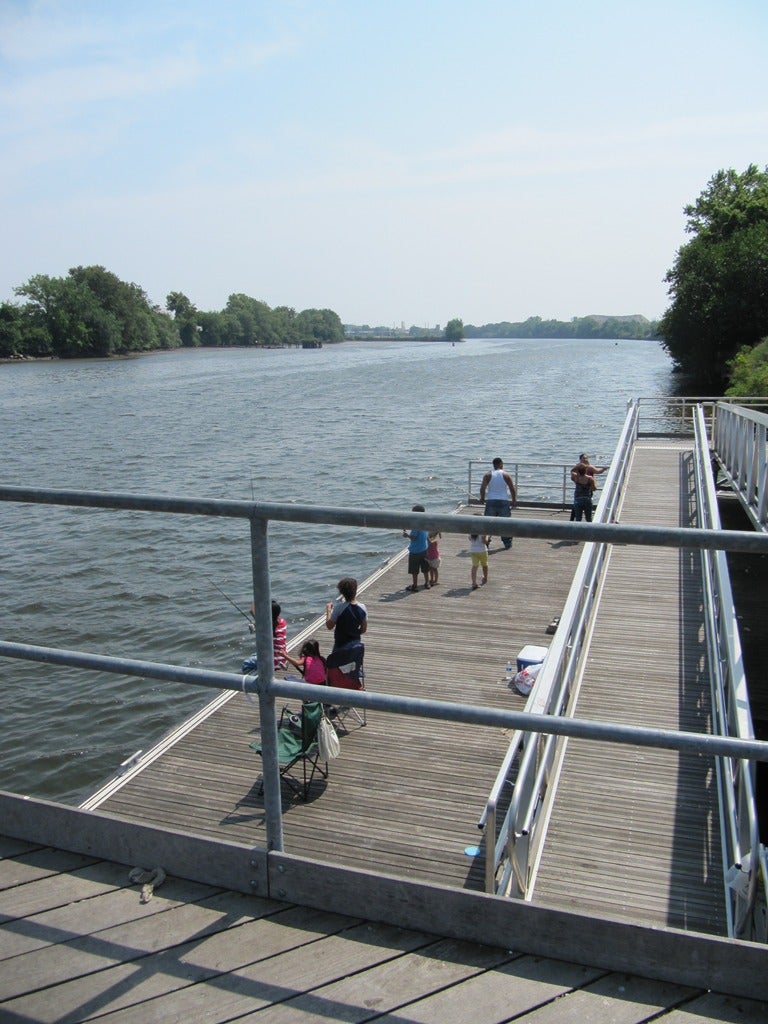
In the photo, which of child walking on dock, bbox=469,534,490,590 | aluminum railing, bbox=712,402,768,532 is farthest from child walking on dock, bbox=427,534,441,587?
aluminum railing, bbox=712,402,768,532

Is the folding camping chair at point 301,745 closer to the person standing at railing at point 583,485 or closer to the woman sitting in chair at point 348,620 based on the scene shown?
the woman sitting in chair at point 348,620

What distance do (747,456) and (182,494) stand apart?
22.5 m

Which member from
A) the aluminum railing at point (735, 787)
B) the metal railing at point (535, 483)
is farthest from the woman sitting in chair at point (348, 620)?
the metal railing at point (535, 483)

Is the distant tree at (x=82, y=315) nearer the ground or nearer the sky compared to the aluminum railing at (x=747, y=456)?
nearer the sky

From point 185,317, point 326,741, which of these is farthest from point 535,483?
point 185,317

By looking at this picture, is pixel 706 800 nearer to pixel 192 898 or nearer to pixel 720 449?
pixel 192 898

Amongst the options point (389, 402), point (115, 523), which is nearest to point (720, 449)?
point (115, 523)

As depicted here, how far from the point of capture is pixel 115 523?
25.9 meters

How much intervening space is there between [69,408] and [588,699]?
55.6m

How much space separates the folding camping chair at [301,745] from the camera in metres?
7.61

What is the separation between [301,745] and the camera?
768 cm

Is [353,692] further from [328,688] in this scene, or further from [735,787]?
[735,787]

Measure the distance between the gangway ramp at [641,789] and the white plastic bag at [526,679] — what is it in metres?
0.61

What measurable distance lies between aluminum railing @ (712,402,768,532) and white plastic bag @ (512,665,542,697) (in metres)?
3.01
